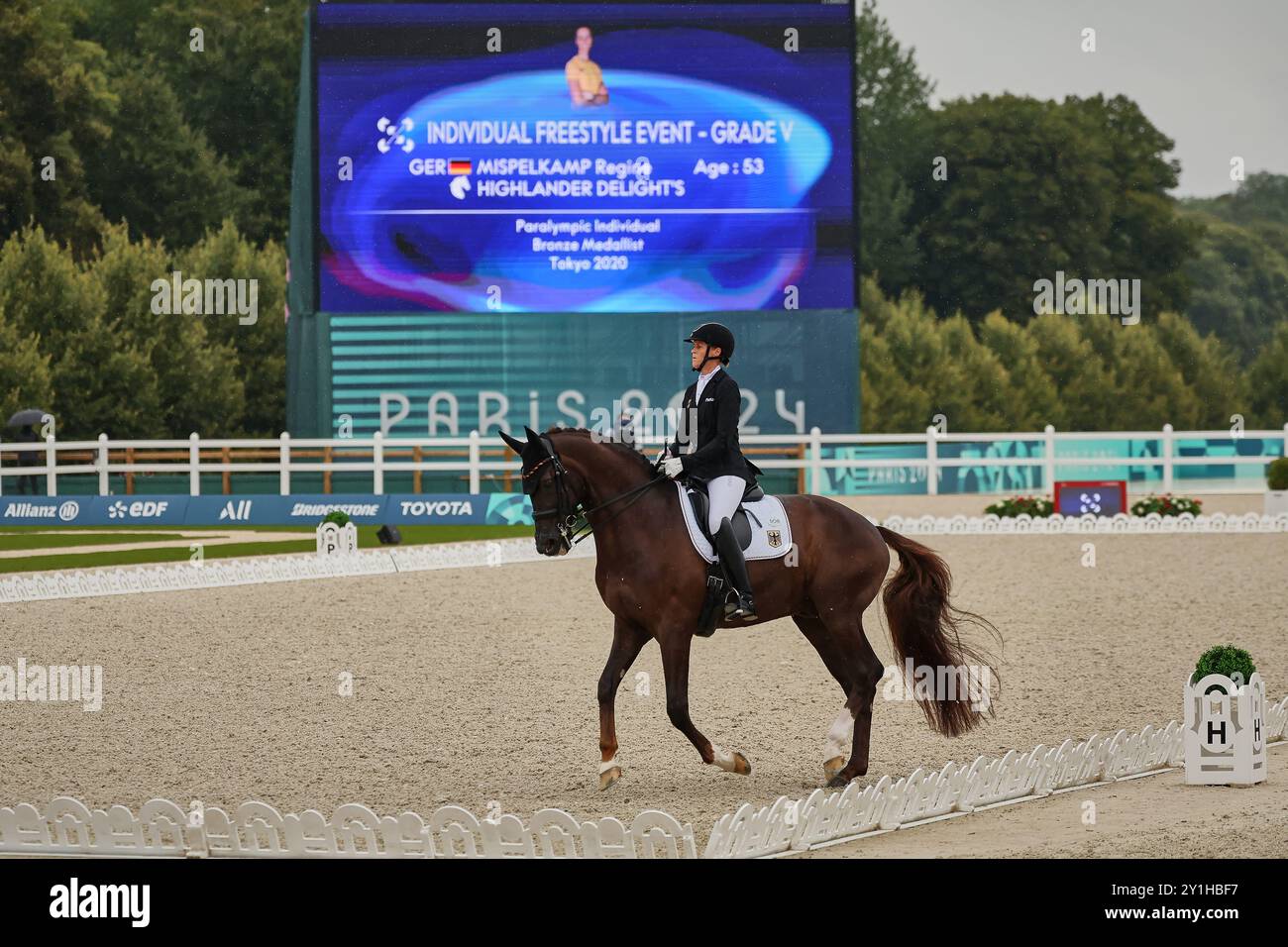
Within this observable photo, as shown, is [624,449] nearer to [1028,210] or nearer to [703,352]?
[703,352]

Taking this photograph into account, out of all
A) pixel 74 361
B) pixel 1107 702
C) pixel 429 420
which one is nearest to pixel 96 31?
pixel 74 361

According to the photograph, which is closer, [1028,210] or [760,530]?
[760,530]

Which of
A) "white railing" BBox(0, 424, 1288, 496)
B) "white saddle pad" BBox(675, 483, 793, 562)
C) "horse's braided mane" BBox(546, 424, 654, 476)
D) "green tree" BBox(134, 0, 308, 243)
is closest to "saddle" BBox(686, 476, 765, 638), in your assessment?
"white saddle pad" BBox(675, 483, 793, 562)

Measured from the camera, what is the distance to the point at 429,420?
101 feet

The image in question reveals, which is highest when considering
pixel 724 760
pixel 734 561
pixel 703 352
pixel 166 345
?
pixel 166 345

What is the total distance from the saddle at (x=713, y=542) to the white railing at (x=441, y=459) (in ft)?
60.8

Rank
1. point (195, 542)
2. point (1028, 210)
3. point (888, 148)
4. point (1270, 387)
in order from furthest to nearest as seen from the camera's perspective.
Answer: point (888, 148) → point (1028, 210) → point (1270, 387) → point (195, 542)

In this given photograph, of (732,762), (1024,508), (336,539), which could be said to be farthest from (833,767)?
(1024,508)

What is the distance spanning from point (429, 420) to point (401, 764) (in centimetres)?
2103

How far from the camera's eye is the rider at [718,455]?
9531 mm

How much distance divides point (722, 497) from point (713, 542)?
0.76 ft

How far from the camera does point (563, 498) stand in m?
9.45

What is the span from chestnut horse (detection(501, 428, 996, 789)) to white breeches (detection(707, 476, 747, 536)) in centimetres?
16

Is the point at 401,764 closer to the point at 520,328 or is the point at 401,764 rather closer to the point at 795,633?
the point at 795,633
